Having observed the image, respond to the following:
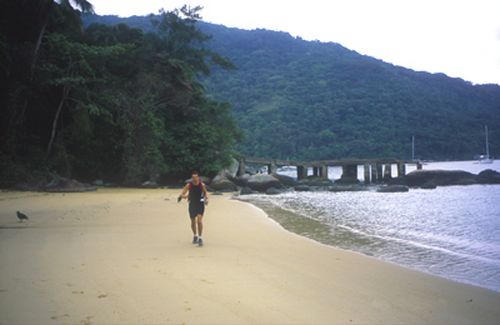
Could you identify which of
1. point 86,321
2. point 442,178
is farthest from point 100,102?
point 442,178

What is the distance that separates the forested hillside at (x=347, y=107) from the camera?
7681 cm

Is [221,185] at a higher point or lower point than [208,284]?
higher

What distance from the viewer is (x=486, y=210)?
18828 millimetres

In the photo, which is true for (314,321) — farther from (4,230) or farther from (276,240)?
(4,230)

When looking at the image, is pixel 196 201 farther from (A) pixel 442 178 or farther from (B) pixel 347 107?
(B) pixel 347 107

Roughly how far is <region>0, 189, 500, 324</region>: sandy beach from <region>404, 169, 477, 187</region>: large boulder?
3632cm

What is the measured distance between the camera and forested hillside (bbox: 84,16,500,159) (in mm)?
76812

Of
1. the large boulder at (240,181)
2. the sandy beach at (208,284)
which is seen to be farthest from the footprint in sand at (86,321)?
the large boulder at (240,181)

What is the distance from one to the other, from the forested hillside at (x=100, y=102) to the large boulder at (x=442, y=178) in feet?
70.1

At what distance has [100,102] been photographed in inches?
1043

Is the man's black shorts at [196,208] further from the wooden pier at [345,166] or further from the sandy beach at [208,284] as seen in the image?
the wooden pier at [345,166]

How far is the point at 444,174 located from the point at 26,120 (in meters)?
38.2

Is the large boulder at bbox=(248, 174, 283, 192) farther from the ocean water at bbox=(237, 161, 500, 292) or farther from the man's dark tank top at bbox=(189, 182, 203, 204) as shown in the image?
the man's dark tank top at bbox=(189, 182, 203, 204)

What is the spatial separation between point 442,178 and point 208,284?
135ft
